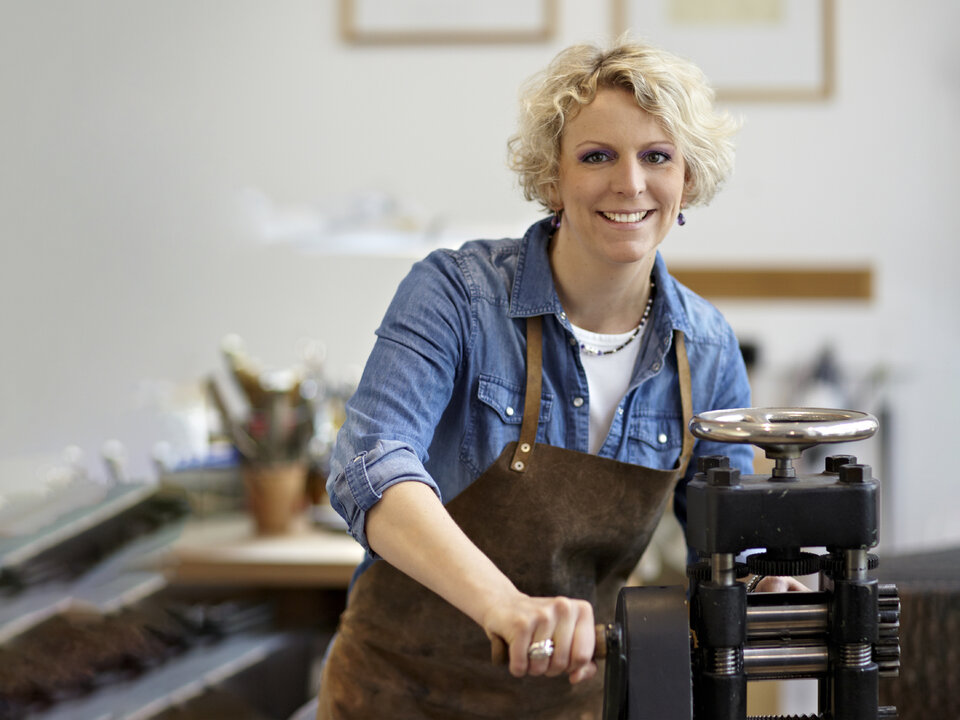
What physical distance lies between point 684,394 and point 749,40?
233 cm

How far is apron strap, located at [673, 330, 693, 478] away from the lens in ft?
4.37

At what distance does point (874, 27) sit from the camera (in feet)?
10.8

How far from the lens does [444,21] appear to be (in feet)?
11.1

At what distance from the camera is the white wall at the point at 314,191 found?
3318mm

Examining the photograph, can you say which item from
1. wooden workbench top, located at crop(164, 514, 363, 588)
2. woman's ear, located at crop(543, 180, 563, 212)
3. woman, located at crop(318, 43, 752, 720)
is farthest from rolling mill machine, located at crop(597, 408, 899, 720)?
wooden workbench top, located at crop(164, 514, 363, 588)

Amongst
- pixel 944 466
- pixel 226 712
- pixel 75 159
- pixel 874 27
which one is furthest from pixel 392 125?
pixel 944 466

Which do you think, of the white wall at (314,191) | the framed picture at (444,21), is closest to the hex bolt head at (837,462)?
the white wall at (314,191)

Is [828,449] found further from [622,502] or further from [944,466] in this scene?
[622,502]

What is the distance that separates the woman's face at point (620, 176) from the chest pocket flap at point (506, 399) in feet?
0.66

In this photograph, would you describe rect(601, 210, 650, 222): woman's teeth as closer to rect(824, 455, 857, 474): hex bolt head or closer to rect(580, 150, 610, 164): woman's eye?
rect(580, 150, 610, 164): woman's eye

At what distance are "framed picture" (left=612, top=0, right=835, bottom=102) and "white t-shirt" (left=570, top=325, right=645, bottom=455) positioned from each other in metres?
2.22

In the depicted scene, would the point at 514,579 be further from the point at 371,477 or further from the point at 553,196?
the point at 553,196

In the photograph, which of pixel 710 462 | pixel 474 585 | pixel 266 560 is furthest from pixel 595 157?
pixel 266 560

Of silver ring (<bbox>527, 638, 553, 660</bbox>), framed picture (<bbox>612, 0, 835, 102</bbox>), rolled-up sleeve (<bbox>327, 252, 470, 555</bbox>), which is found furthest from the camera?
framed picture (<bbox>612, 0, 835, 102</bbox>)
